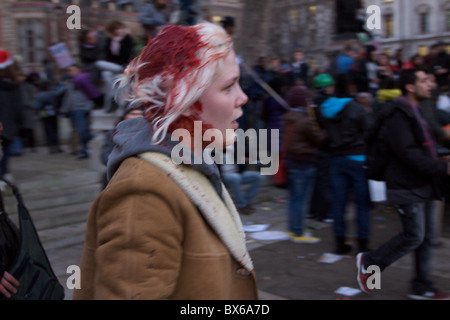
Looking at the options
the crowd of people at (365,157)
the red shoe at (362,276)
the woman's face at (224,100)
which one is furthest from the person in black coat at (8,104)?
the woman's face at (224,100)

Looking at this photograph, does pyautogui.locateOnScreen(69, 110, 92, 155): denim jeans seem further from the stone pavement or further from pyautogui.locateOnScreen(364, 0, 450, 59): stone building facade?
pyautogui.locateOnScreen(364, 0, 450, 59): stone building facade

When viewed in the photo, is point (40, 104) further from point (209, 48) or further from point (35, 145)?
point (209, 48)

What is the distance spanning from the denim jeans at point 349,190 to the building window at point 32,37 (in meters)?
26.1

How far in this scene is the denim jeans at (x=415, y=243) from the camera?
14.4ft

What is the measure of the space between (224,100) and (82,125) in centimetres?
885

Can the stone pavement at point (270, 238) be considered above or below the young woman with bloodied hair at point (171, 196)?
below

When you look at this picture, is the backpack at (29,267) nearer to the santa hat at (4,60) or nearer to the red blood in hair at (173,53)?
the red blood in hair at (173,53)

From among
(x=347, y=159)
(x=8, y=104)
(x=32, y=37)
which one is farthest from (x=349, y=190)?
(x=32, y=37)

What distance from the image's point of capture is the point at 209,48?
1.56 metres

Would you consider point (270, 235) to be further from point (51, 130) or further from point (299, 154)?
point (51, 130)

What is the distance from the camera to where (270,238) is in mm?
6727
